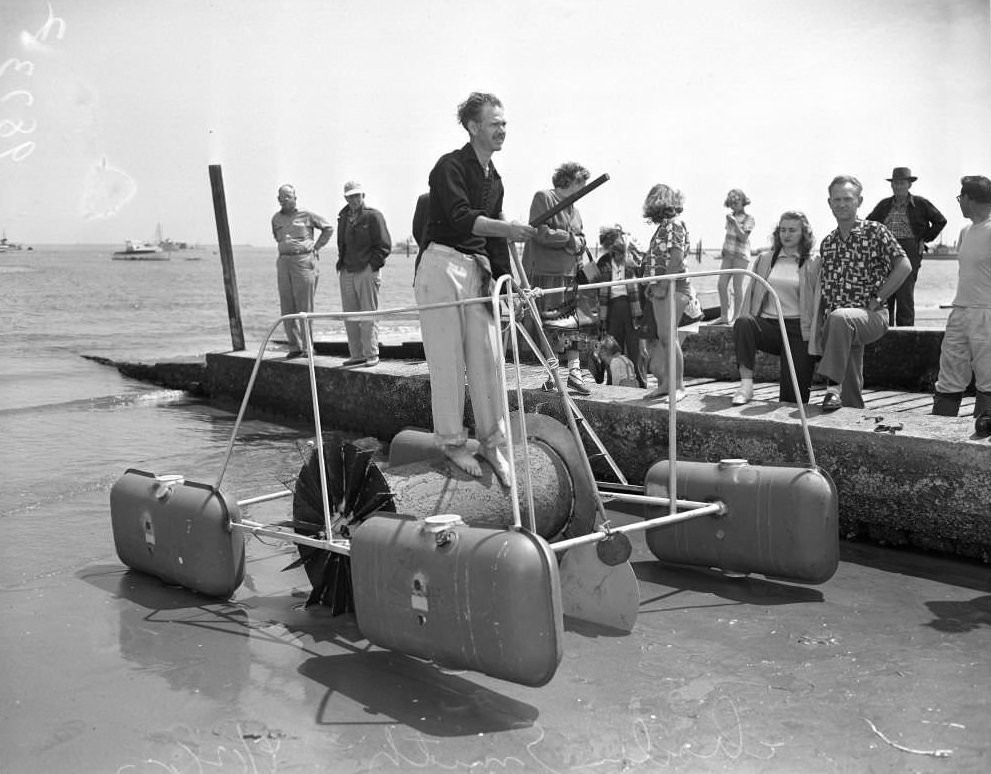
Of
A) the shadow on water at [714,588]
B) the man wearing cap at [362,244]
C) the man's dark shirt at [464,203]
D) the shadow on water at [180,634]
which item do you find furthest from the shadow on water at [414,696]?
the man wearing cap at [362,244]

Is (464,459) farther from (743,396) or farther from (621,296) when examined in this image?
(621,296)

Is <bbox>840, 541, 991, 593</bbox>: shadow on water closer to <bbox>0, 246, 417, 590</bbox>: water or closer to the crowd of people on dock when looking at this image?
the crowd of people on dock

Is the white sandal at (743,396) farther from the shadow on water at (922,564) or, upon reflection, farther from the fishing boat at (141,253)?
the fishing boat at (141,253)

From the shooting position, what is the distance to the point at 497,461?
5.69 metres

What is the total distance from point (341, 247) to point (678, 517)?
7.53m

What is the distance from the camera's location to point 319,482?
5738mm

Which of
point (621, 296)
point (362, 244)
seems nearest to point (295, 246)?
point (362, 244)

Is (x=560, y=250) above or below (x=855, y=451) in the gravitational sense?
above

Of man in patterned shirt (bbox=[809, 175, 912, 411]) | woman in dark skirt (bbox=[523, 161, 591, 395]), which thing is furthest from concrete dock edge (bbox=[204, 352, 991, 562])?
man in patterned shirt (bbox=[809, 175, 912, 411])

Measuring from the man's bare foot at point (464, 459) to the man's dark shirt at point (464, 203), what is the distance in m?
0.99

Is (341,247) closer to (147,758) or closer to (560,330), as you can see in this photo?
(560,330)

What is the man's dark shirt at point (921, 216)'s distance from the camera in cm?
1119

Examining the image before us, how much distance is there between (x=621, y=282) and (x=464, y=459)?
1.25 metres

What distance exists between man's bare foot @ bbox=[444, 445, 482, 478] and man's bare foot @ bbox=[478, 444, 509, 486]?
0.07m
